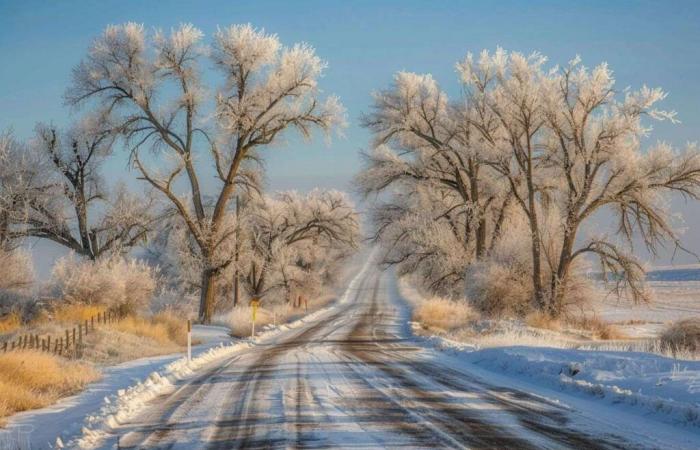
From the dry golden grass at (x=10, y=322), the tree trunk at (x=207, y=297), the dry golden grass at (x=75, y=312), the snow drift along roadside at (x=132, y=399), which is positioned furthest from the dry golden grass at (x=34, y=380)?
the tree trunk at (x=207, y=297)

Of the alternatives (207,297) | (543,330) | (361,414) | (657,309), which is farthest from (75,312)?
(657,309)

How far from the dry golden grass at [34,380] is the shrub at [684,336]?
48.7ft

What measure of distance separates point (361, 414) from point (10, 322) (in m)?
16.2

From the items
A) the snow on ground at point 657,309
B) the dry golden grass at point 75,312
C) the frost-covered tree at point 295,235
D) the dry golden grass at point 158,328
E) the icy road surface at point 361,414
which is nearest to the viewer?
the icy road surface at point 361,414

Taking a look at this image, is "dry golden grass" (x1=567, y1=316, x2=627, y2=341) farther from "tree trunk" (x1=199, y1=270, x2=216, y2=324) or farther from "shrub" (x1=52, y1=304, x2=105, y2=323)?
"shrub" (x1=52, y1=304, x2=105, y2=323)

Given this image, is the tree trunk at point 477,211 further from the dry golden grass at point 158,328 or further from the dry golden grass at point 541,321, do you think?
the dry golden grass at point 158,328

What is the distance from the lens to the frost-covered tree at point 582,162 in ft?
84.6

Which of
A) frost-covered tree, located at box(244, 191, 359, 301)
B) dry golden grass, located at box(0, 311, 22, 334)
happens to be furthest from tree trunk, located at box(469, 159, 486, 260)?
dry golden grass, located at box(0, 311, 22, 334)

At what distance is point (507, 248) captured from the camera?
29.8 m

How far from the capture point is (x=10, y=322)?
19656 millimetres

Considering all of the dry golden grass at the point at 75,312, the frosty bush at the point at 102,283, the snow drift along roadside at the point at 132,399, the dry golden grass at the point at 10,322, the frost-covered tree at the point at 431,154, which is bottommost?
the snow drift along roadside at the point at 132,399

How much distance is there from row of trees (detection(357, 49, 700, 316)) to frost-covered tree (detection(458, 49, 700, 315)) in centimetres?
5

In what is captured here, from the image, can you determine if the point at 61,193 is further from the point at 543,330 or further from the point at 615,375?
the point at 615,375

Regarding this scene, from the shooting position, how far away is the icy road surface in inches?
Result: 251
